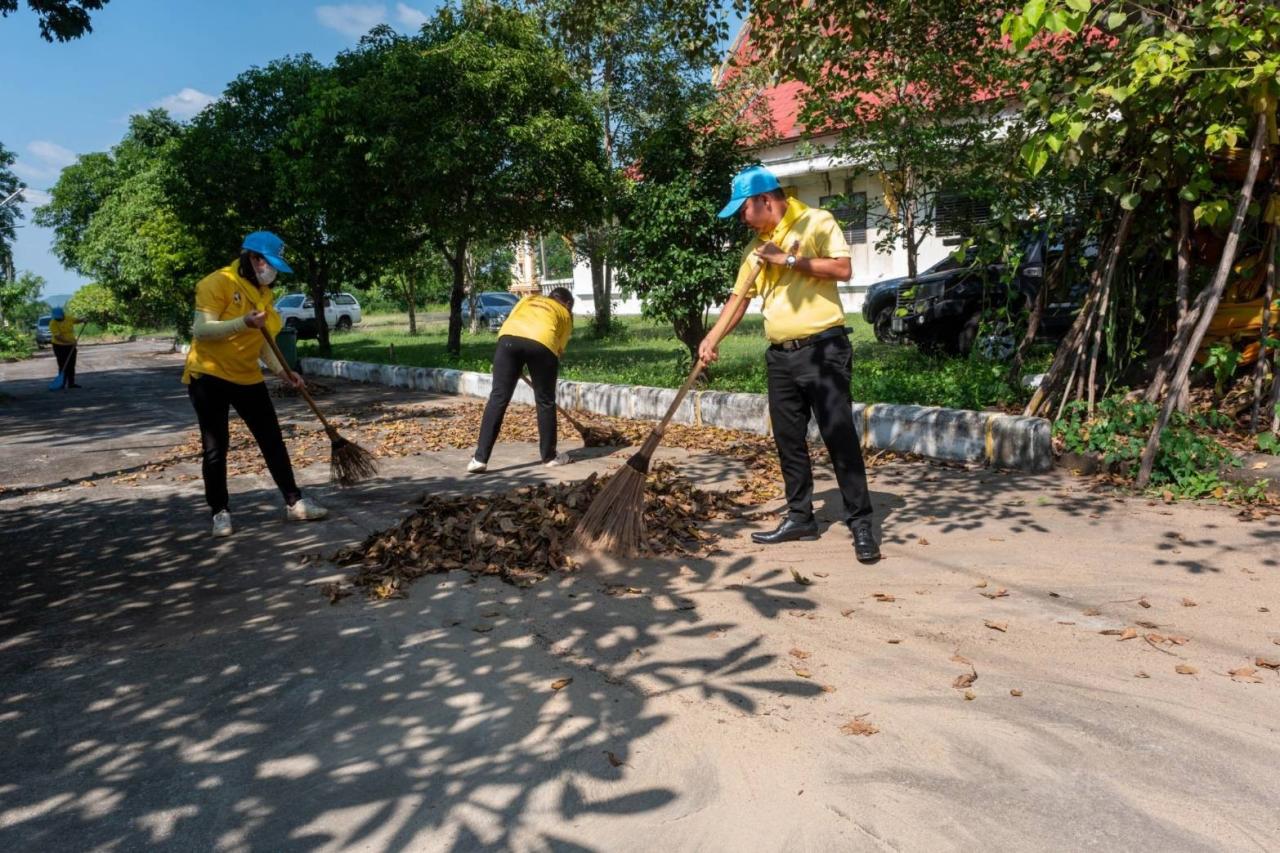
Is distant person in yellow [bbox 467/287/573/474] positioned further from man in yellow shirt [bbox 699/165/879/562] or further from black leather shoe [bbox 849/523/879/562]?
black leather shoe [bbox 849/523/879/562]

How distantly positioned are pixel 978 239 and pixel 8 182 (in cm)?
6295

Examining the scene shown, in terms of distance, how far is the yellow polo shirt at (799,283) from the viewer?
15.4 feet

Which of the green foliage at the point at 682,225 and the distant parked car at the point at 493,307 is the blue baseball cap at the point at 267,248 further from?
the distant parked car at the point at 493,307

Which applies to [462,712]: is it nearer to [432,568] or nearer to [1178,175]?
[432,568]

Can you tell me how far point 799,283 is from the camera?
482 centimetres

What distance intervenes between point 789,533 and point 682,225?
5.72 m

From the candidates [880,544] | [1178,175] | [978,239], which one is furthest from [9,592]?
[1178,175]

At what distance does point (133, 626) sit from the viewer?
14.1 feet

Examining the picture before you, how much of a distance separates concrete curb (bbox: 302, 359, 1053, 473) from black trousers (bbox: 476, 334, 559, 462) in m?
1.99

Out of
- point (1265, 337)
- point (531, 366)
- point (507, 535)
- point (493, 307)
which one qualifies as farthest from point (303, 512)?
point (493, 307)

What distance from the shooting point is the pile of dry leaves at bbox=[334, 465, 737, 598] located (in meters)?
4.86

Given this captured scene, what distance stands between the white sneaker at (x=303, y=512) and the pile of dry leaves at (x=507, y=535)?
30.8 inches

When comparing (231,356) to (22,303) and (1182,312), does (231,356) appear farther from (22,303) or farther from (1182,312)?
(22,303)

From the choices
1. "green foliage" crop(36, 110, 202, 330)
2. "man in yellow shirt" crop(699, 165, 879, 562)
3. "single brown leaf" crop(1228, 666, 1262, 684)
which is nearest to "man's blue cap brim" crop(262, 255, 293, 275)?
"man in yellow shirt" crop(699, 165, 879, 562)
